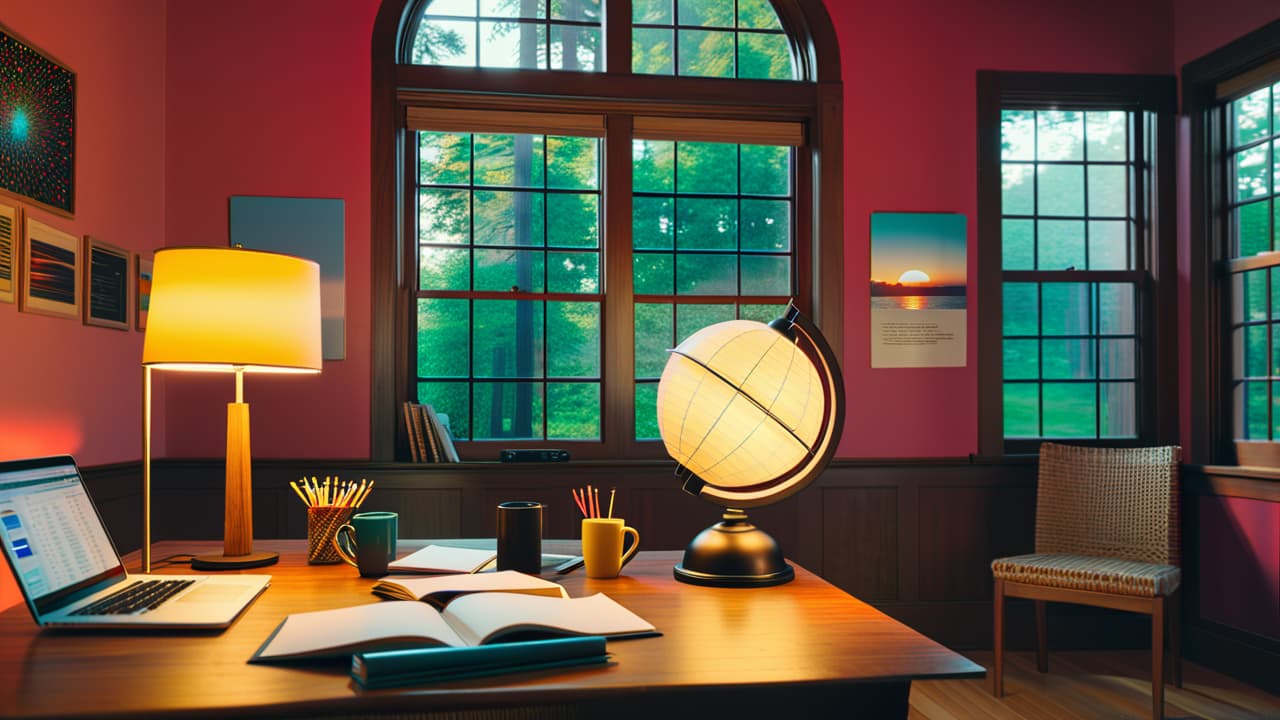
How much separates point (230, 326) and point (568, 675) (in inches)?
42.9

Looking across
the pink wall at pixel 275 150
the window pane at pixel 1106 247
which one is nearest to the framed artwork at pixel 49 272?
the pink wall at pixel 275 150

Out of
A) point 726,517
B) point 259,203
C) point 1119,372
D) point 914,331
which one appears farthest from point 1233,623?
point 259,203

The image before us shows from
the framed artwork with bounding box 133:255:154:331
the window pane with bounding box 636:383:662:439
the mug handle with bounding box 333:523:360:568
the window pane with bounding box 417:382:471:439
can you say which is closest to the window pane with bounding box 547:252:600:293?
the window pane with bounding box 636:383:662:439

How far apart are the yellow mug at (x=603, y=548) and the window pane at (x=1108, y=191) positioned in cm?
341

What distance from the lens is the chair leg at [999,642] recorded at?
328 centimetres

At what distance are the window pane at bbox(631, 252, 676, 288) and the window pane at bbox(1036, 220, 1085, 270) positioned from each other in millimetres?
1699

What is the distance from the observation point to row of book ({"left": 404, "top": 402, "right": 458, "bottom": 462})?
3.68m

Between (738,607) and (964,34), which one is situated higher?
(964,34)

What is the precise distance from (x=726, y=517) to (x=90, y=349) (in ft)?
7.90

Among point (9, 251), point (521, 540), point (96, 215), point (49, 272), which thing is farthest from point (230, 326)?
point (96, 215)

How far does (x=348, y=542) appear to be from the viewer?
1796 millimetres

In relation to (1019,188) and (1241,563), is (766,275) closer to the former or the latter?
(1019,188)

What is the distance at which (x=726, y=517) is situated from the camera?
5.57 ft

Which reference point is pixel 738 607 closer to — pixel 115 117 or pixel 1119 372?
pixel 115 117
